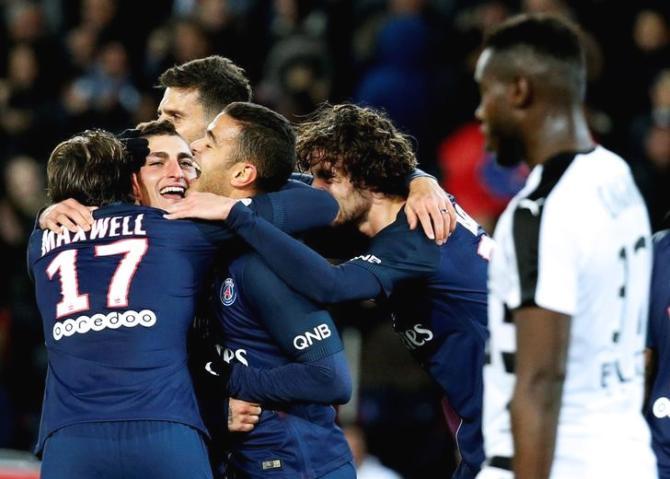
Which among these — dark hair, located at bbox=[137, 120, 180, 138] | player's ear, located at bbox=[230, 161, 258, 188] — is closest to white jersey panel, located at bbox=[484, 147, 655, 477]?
player's ear, located at bbox=[230, 161, 258, 188]

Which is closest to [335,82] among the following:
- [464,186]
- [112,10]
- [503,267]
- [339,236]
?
[464,186]

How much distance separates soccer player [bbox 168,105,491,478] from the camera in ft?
15.0

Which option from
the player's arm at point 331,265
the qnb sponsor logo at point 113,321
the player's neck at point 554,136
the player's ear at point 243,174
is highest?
the player's neck at point 554,136

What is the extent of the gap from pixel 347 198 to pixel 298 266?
0.58 meters

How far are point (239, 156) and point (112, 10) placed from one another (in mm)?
8983

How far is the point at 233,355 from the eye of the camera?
4789mm

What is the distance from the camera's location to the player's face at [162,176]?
5.18 meters

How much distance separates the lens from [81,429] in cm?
455

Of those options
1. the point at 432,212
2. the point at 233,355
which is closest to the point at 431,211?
the point at 432,212

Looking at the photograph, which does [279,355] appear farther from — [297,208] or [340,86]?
[340,86]

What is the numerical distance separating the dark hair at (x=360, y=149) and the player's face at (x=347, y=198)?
0.08ft

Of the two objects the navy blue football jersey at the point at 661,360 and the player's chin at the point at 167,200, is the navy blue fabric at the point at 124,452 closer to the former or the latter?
the player's chin at the point at 167,200

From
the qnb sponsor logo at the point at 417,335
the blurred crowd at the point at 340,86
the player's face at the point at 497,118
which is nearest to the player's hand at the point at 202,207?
the qnb sponsor logo at the point at 417,335

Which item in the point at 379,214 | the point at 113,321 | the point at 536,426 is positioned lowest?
the point at 113,321
